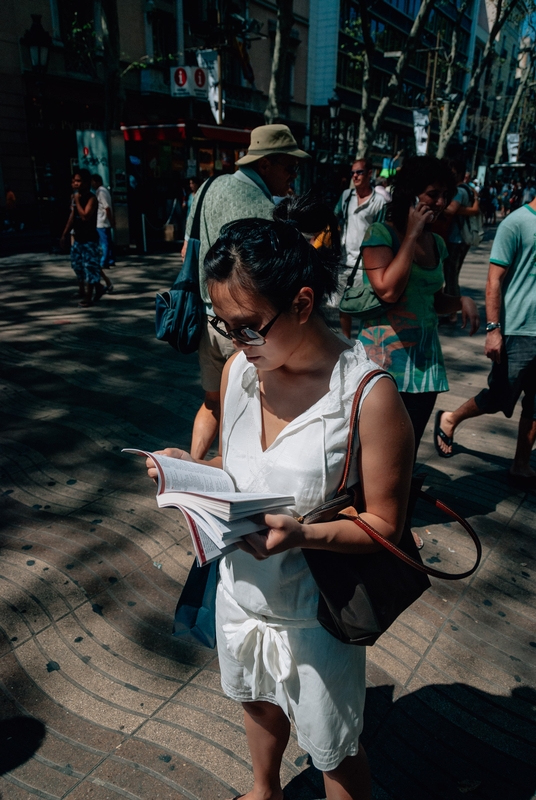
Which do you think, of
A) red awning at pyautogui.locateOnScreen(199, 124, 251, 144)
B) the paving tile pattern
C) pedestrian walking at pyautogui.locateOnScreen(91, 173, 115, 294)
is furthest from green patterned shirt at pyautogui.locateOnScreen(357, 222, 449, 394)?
red awning at pyautogui.locateOnScreen(199, 124, 251, 144)

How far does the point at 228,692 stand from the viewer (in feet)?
5.36

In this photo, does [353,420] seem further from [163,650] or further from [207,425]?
[207,425]

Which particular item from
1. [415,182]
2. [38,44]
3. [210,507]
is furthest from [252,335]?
[38,44]

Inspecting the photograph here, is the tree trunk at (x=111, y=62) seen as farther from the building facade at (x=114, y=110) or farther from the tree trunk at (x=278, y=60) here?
the tree trunk at (x=278, y=60)

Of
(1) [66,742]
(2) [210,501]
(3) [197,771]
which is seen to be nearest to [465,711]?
(3) [197,771]

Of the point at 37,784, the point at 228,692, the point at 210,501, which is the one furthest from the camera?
the point at 37,784

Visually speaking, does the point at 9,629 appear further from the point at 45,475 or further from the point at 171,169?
the point at 171,169

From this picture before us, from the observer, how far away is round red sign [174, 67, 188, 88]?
1496 cm

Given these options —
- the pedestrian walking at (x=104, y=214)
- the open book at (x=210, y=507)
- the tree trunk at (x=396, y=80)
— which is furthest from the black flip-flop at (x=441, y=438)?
the tree trunk at (x=396, y=80)

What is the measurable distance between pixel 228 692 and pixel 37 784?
0.86 m

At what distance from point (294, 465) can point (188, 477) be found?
0.24m

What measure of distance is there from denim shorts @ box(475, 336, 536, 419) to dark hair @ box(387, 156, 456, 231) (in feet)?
3.63

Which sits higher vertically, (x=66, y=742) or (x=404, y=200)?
(x=404, y=200)

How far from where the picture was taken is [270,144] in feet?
11.2
